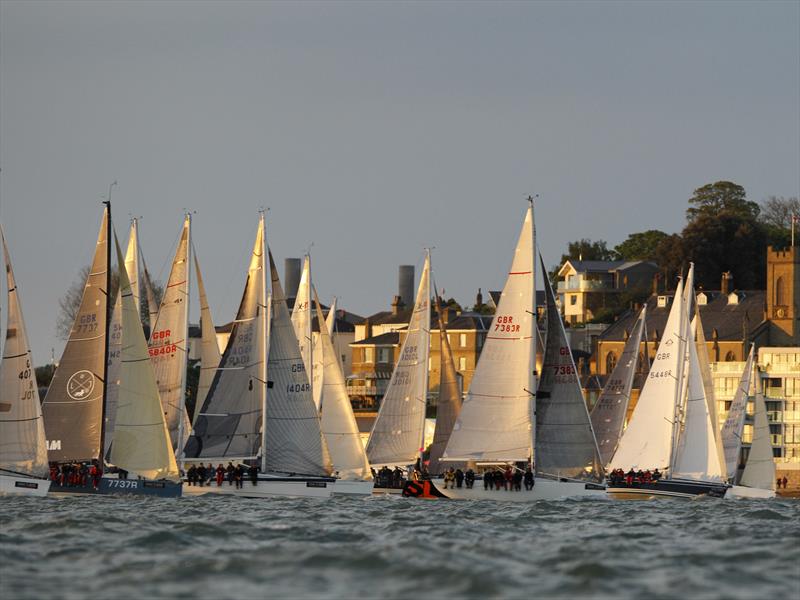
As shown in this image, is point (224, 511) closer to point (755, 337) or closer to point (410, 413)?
point (410, 413)

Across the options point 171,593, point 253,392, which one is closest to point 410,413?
point 253,392

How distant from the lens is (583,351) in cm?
15125

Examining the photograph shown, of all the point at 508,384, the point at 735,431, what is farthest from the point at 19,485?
the point at 735,431

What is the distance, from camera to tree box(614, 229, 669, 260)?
184 meters

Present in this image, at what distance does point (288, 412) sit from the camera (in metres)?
66.6

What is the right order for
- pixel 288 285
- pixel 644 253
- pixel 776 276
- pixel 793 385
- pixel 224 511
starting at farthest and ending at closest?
pixel 644 253, pixel 288 285, pixel 776 276, pixel 793 385, pixel 224 511

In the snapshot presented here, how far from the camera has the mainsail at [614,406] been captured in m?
91.2

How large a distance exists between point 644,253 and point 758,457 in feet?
291

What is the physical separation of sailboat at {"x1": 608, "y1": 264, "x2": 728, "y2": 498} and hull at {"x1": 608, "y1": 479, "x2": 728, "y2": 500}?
4cm

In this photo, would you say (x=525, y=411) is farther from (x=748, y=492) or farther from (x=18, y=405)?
(x=748, y=492)

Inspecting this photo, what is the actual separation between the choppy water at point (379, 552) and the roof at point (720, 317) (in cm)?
7463

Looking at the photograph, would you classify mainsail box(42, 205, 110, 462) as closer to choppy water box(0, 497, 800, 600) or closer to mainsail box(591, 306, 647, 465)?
choppy water box(0, 497, 800, 600)

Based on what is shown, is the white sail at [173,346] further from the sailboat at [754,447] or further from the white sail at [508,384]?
the sailboat at [754,447]

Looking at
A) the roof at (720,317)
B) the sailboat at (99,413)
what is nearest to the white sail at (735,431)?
the roof at (720,317)
